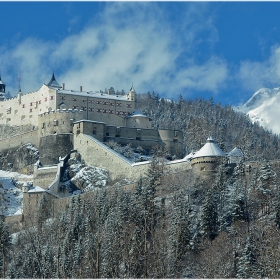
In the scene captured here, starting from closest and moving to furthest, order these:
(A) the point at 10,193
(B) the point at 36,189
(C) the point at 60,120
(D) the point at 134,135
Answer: (B) the point at 36,189 < (A) the point at 10,193 < (D) the point at 134,135 < (C) the point at 60,120

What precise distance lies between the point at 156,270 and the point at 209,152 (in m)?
33.8

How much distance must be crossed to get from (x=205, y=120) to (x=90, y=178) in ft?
176

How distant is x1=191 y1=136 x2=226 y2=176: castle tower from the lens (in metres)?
74.9

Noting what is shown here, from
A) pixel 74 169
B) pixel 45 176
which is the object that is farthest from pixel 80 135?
pixel 45 176

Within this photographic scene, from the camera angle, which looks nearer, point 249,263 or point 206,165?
point 249,263

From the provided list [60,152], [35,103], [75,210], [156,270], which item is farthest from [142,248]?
[35,103]

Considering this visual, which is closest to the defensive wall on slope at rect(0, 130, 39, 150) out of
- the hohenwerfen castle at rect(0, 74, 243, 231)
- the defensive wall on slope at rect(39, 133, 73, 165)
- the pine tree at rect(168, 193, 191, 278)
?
the hohenwerfen castle at rect(0, 74, 243, 231)

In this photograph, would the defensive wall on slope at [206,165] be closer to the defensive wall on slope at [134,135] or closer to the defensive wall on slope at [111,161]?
the defensive wall on slope at [111,161]

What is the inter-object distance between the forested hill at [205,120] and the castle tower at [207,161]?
122ft

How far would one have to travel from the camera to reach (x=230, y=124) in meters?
148

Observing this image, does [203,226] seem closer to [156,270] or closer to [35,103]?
[156,270]

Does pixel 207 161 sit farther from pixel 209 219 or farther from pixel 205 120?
pixel 205 120

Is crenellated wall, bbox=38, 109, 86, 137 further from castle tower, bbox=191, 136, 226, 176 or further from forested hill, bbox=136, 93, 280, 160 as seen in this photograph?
forested hill, bbox=136, 93, 280, 160

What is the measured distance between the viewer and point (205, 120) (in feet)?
449
